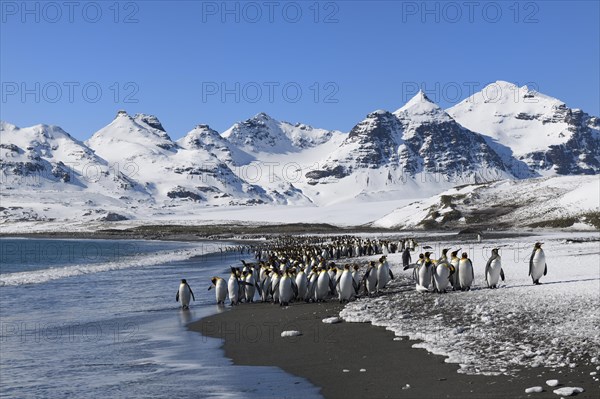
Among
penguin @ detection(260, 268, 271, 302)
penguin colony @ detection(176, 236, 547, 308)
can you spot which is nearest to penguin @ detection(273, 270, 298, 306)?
penguin colony @ detection(176, 236, 547, 308)

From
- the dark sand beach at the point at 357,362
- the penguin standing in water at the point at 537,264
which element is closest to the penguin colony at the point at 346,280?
the penguin standing in water at the point at 537,264

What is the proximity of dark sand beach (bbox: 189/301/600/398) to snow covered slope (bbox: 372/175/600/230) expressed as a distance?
62426 millimetres

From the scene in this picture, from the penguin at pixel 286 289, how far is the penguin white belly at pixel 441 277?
14.2ft

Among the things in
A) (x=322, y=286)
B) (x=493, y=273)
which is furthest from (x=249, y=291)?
(x=493, y=273)

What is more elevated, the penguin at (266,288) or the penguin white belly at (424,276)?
the penguin white belly at (424,276)

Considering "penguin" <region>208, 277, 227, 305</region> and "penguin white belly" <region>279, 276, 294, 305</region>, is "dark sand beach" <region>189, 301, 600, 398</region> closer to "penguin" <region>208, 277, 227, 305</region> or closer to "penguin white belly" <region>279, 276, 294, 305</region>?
"penguin white belly" <region>279, 276, 294, 305</region>

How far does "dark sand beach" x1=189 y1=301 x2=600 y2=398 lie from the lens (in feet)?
30.8

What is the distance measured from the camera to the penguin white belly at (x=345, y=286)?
66.8 feet

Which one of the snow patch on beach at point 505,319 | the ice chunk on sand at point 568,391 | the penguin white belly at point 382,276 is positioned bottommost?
the ice chunk on sand at point 568,391

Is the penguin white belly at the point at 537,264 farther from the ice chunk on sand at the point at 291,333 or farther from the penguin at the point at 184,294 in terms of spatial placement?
the penguin at the point at 184,294

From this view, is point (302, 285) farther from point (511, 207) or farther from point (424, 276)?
point (511, 207)

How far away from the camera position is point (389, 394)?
31.4 ft

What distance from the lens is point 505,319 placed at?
45.3ft

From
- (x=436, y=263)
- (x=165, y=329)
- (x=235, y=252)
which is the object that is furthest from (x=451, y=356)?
(x=235, y=252)
